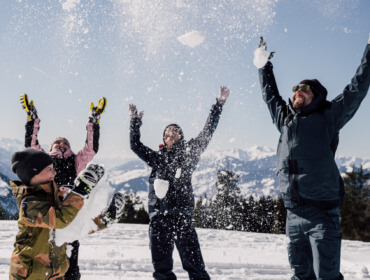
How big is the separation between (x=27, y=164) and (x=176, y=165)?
71.9 inches

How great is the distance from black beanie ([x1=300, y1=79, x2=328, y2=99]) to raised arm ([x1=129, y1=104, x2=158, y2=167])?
1.93 meters

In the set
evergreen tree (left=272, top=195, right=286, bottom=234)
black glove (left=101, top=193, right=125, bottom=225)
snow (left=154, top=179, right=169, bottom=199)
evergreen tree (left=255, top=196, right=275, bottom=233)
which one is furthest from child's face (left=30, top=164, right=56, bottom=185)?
evergreen tree (left=255, top=196, right=275, bottom=233)

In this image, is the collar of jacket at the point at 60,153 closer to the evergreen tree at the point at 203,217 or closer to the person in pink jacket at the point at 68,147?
the person in pink jacket at the point at 68,147

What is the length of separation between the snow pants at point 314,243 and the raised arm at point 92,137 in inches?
90.7

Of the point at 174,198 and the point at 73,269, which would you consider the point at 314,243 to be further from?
the point at 73,269

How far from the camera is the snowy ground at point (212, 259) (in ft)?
15.6

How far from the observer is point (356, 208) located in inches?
1302

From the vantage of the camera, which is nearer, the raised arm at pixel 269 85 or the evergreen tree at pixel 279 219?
the raised arm at pixel 269 85

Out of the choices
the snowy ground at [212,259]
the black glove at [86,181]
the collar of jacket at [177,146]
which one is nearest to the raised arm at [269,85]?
the collar of jacket at [177,146]

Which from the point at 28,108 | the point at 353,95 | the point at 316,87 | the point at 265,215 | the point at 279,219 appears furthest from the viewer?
the point at 265,215

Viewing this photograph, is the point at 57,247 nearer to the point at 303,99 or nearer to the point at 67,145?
the point at 67,145

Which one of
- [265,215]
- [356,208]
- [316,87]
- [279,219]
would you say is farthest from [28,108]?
[356,208]

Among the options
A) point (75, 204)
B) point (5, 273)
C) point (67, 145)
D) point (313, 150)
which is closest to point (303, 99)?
point (313, 150)

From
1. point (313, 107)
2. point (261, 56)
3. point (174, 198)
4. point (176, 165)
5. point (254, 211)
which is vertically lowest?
point (254, 211)
